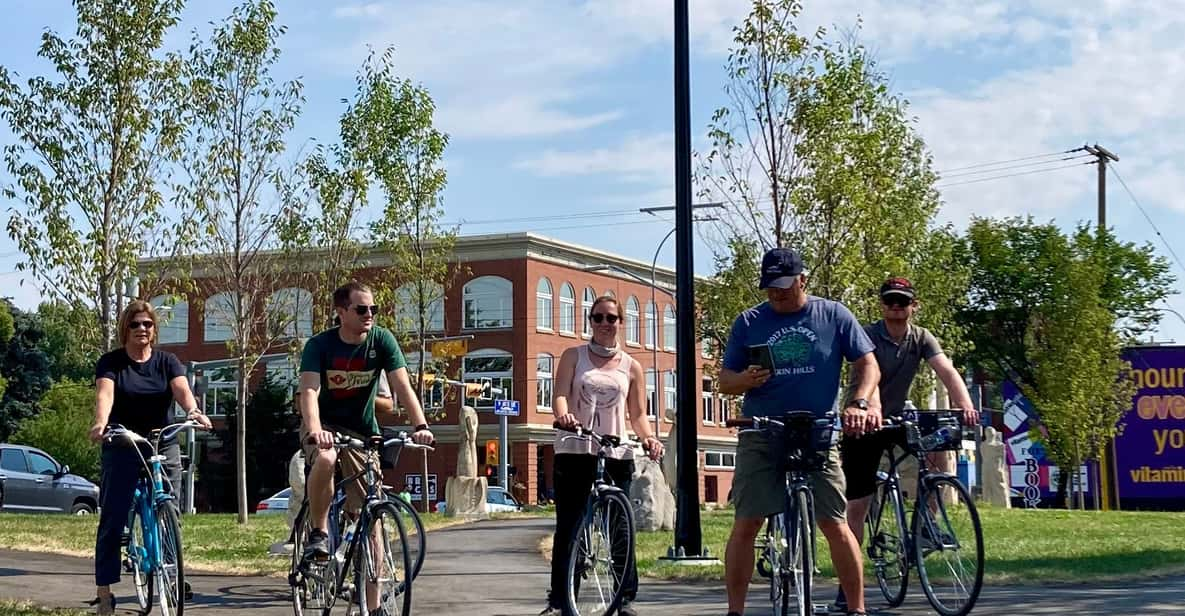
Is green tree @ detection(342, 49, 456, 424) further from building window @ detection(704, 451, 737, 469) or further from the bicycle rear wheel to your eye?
building window @ detection(704, 451, 737, 469)

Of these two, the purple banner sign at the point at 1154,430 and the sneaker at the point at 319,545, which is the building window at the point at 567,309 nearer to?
the purple banner sign at the point at 1154,430

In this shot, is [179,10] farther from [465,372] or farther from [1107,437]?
[465,372]

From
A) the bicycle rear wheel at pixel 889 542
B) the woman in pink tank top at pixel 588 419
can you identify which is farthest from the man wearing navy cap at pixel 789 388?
the bicycle rear wheel at pixel 889 542

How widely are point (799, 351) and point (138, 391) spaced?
4.12 m

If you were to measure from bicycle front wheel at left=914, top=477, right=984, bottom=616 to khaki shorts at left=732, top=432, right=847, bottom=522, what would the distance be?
159 centimetres

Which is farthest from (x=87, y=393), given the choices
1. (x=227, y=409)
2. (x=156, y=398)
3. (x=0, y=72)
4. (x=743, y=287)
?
(x=156, y=398)

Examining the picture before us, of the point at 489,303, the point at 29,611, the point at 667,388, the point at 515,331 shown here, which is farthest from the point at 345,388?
the point at 667,388

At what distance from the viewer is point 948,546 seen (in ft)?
29.0

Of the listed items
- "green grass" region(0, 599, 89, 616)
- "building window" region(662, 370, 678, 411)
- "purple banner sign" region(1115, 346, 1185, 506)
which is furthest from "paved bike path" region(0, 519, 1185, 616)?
"building window" region(662, 370, 678, 411)

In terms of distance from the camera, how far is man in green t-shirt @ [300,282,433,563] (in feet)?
26.8

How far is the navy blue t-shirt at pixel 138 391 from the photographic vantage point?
362 inches

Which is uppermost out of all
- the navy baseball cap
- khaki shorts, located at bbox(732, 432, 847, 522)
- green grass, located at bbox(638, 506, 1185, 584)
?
the navy baseball cap

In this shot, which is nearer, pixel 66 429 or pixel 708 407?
pixel 66 429

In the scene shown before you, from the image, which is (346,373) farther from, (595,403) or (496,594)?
(496,594)
